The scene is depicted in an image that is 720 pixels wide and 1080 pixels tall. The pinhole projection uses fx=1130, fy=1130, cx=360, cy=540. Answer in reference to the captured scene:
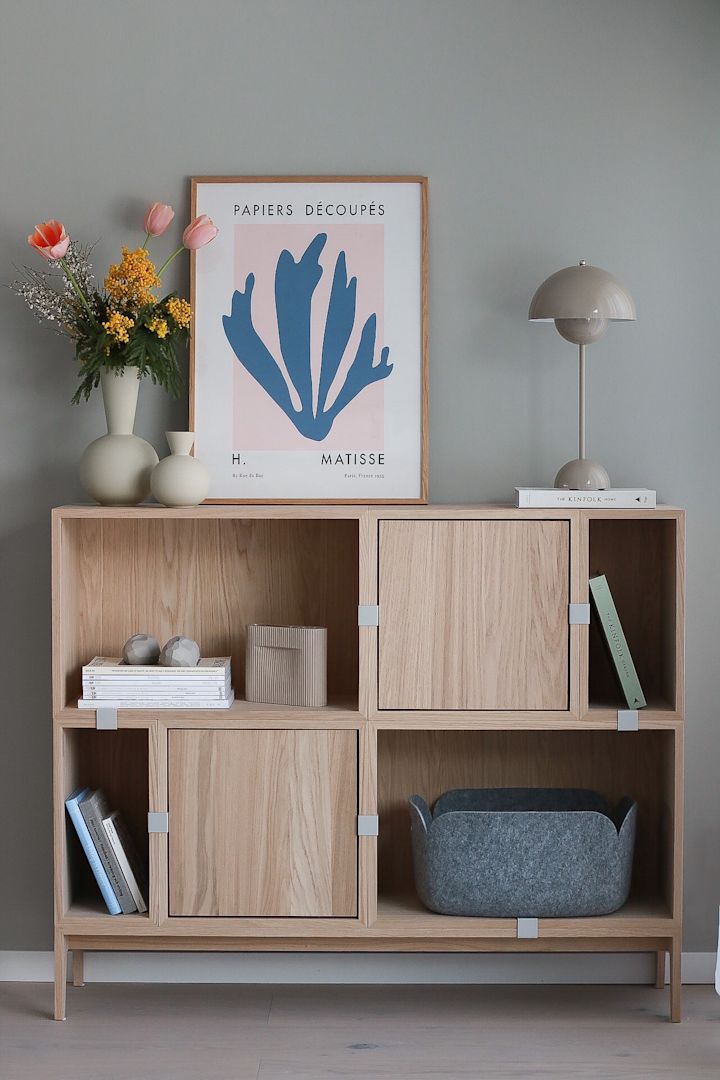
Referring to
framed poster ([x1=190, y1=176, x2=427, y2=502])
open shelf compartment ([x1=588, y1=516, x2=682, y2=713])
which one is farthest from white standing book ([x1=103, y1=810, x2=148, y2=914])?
open shelf compartment ([x1=588, y1=516, x2=682, y2=713])

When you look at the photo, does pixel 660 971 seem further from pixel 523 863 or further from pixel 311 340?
pixel 311 340

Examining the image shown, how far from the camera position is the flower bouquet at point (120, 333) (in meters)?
2.55

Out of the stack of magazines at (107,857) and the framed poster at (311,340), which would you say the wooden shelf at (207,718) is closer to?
the stack of magazines at (107,857)

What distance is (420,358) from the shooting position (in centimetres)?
274

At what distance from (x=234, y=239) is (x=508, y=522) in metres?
0.96

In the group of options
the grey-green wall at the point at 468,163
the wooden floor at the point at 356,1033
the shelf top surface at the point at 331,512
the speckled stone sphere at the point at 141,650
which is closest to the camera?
the wooden floor at the point at 356,1033

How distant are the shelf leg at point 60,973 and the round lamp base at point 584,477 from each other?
153 cm

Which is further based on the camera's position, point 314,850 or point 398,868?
point 398,868

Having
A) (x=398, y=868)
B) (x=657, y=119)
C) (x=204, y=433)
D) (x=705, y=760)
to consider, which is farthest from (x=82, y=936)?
(x=657, y=119)

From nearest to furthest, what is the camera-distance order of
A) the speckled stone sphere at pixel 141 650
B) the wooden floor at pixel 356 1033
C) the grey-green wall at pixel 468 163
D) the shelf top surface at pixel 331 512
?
the wooden floor at pixel 356 1033, the shelf top surface at pixel 331 512, the speckled stone sphere at pixel 141 650, the grey-green wall at pixel 468 163

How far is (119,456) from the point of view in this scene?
101 inches

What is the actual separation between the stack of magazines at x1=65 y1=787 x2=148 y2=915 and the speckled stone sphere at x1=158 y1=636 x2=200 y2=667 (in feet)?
1.27

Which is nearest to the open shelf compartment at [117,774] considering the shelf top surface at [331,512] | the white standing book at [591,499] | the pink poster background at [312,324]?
the shelf top surface at [331,512]

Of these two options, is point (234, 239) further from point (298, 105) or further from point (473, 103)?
point (473, 103)
